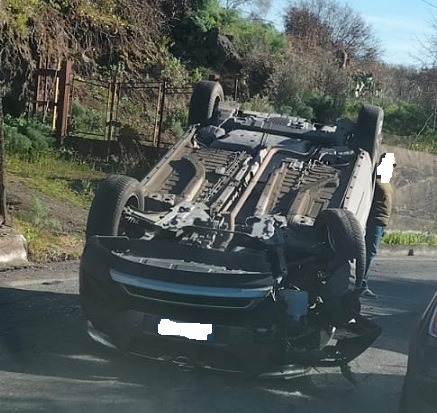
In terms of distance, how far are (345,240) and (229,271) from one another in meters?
0.91

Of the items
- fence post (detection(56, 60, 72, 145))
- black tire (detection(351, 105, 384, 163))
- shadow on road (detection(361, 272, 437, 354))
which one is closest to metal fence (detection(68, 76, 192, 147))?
fence post (detection(56, 60, 72, 145))

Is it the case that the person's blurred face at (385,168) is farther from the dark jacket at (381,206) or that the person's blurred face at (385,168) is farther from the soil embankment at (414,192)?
the soil embankment at (414,192)

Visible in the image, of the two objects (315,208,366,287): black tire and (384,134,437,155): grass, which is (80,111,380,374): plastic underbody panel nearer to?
(315,208,366,287): black tire

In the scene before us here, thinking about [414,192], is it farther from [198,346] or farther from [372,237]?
[198,346]

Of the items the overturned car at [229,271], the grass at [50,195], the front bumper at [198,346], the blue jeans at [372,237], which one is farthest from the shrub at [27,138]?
the front bumper at [198,346]

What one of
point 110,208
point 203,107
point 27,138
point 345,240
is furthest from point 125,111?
point 345,240

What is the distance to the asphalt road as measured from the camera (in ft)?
20.4

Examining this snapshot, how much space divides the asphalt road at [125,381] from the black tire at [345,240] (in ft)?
3.03

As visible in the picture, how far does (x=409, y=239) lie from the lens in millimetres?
18125

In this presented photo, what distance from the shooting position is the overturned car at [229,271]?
6.41 metres

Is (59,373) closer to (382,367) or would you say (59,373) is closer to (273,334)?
(273,334)

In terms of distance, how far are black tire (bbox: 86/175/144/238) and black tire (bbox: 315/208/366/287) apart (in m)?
1.67

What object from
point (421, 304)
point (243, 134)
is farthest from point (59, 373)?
point (421, 304)

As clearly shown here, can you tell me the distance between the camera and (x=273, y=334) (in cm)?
644
